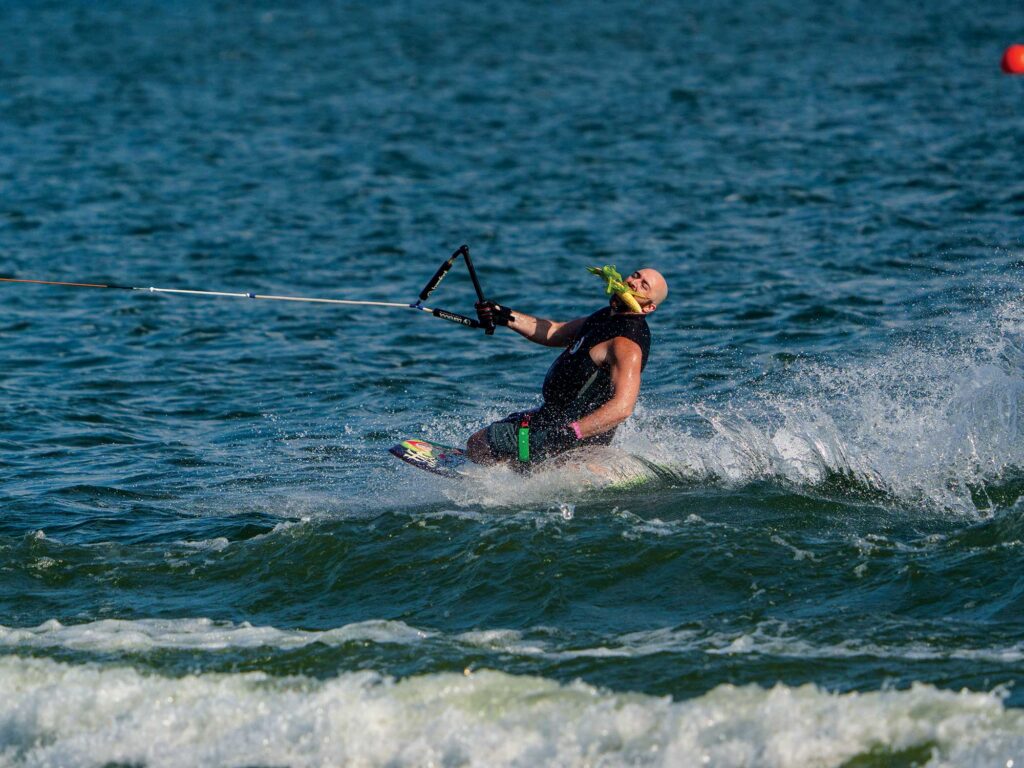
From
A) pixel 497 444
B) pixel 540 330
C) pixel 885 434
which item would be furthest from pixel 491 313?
pixel 885 434

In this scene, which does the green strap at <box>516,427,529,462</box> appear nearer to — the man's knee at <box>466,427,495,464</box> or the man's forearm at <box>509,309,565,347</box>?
the man's knee at <box>466,427,495,464</box>

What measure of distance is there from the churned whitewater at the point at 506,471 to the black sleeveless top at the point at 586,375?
0.51 metres

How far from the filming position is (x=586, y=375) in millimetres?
10289

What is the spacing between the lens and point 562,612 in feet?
27.6

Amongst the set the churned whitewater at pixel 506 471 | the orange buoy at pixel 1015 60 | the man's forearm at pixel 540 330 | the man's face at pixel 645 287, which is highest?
the orange buoy at pixel 1015 60

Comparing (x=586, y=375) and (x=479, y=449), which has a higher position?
(x=586, y=375)

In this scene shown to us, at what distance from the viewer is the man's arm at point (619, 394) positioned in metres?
10.0

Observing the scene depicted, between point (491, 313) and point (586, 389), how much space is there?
88 centimetres

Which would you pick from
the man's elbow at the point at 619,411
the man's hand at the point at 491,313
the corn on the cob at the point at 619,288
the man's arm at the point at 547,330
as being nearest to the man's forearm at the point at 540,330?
the man's arm at the point at 547,330

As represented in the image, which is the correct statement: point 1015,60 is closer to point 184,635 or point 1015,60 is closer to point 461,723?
point 461,723

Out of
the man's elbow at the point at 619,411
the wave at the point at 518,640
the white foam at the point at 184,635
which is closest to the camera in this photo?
the wave at the point at 518,640

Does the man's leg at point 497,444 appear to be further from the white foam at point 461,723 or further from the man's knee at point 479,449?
the white foam at point 461,723

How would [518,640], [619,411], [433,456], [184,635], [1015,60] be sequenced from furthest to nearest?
[1015,60], [433,456], [619,411], [184,635], [518,640]

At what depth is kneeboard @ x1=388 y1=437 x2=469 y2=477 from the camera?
34.4ft
